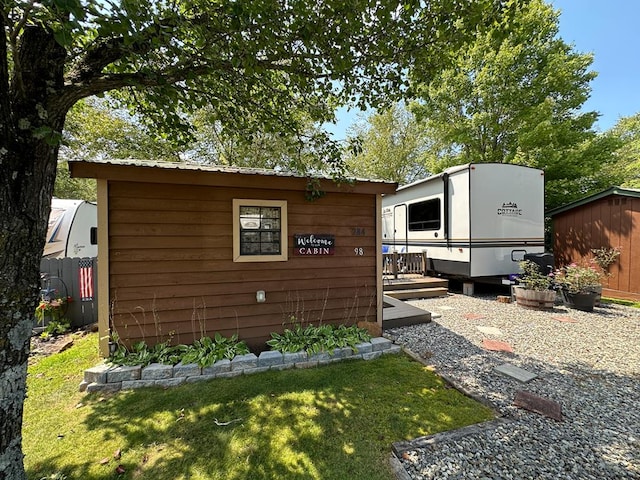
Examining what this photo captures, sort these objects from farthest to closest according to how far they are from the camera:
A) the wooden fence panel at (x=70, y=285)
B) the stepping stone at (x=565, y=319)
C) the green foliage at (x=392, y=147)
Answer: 1. the green foliage at (x=392, y=147)
2. the stepping stone at (x=565, y=319)
3. the wooden fence panel at (x=70, y=285)

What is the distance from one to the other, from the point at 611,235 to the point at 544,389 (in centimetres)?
673

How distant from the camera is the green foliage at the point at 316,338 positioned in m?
3.69

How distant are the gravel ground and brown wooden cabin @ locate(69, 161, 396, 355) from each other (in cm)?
139

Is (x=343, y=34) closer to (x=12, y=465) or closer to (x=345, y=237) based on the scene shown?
(x=345, y=237)

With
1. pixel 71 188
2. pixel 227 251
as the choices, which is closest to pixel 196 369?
pixel 227 251

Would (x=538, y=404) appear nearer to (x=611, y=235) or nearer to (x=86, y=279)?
(x=86, y=279)

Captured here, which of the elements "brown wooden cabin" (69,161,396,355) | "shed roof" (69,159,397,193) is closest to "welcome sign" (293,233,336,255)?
"brown wooden cabin" (69,161,396,355)

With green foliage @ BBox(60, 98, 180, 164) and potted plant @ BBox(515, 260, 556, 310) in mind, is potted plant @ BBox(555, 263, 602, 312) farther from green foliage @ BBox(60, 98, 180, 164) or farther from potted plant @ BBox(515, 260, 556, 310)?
green foliage @ BBox(60, 98, 180, 164)

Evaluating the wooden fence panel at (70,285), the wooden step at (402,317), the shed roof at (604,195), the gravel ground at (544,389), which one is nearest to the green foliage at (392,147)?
the shed roof at (604,195)

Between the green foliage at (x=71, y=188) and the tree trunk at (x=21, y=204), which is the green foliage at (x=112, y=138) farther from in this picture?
the tree trunk at (x=21, y=204)

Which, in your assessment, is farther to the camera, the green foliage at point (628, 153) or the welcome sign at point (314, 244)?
the green foliage at point (628, 153)

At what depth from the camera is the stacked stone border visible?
3.04 m

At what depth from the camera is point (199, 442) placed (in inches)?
88.0

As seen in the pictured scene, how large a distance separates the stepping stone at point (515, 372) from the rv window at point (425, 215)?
4639 mm
